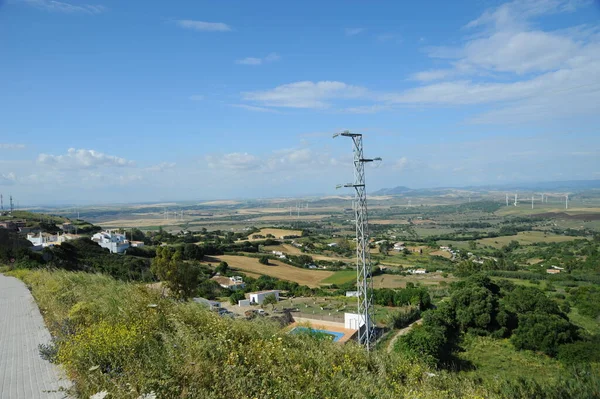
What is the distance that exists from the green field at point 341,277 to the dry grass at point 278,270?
0.59 meters

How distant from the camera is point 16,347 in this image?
5012 millimetres

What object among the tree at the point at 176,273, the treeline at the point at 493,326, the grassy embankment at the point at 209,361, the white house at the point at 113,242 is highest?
the grassy embankment at the point at 209,361

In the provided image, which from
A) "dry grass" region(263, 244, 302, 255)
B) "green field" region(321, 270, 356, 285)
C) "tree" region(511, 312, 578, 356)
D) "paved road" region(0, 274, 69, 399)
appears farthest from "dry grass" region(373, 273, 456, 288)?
"paved road" region(0, 274, 69, 399)

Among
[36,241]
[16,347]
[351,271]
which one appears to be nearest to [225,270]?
[351,271]

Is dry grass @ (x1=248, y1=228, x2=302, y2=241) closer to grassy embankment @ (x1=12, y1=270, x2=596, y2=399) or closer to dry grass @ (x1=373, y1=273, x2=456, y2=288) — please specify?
dry grass @ (x1=373, y1=273, x2=456, y2=288)

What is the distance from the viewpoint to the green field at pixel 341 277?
30247mm

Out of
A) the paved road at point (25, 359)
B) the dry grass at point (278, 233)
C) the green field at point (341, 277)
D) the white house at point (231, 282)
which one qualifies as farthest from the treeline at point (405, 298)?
the dry grass at point (278, 233)

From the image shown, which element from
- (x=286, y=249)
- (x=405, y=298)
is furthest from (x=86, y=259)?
(x=286, y=249)

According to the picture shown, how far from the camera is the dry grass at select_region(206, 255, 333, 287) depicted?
103 feet

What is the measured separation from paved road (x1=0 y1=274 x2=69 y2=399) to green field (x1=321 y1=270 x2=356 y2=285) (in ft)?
79.2

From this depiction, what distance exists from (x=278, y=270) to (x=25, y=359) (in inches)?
1192

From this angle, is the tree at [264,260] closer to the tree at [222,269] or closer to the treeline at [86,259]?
the tree at [222,269]

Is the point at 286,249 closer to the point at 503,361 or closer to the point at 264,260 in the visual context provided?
the point at 264,260

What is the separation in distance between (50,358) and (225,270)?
28.2 m
